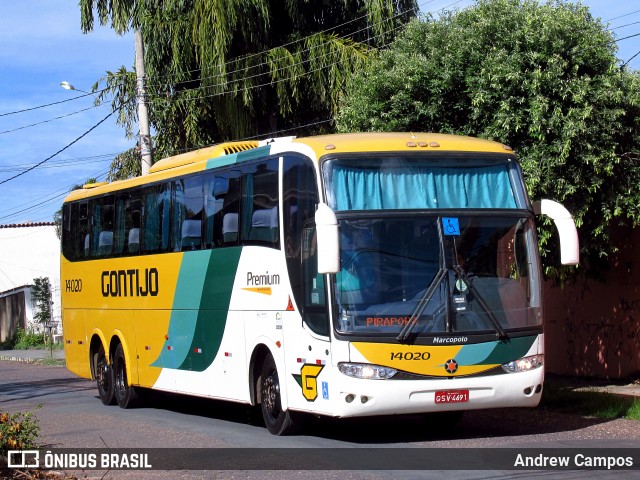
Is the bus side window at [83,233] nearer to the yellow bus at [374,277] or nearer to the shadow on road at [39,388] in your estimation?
the shadow on road at [39,388]

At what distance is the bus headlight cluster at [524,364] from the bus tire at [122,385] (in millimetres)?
7968

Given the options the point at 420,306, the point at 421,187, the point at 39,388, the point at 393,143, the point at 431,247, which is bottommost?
the point at 39,388

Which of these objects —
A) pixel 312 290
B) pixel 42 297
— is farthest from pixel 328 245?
pixel 42 297

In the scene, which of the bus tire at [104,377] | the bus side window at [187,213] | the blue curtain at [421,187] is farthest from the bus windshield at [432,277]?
the bus tire at [104,377]

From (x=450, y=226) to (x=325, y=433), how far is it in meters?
3.24

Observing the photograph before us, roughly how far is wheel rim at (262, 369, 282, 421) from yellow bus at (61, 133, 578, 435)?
0.09ft

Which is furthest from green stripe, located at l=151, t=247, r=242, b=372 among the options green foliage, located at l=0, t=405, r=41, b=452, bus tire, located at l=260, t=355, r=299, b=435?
green foliage, located at l=0, t=405, r=41, b=452

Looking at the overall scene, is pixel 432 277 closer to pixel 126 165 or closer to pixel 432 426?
pixel 432 426

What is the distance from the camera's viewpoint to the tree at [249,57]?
77.9 feet

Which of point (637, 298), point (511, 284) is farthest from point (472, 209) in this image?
point (637, 298)

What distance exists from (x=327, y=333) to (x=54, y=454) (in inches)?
128

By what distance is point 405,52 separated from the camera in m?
17.3

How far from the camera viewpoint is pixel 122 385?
57.7 feet

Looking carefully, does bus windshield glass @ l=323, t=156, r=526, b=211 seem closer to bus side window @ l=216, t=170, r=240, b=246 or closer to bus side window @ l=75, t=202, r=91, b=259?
bus side window @ l=216, t=170, r=240, b=246
